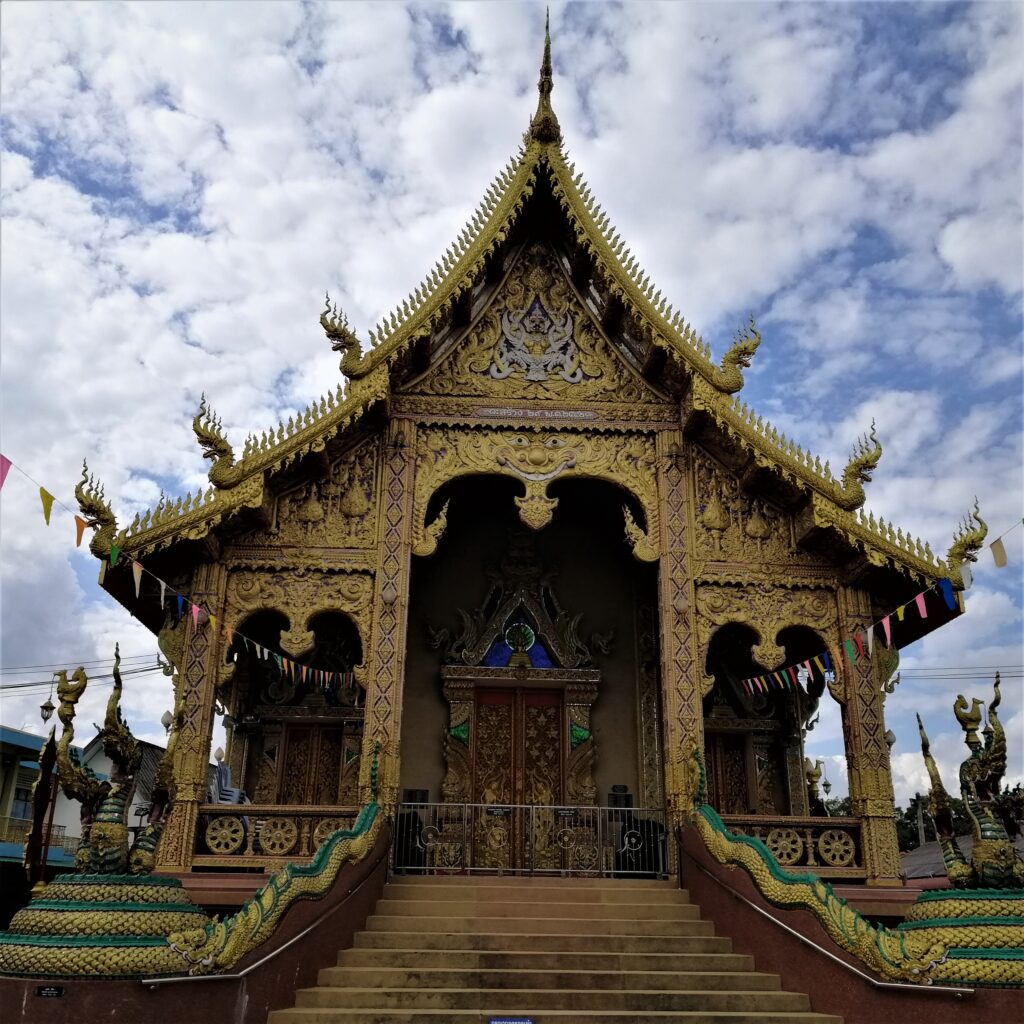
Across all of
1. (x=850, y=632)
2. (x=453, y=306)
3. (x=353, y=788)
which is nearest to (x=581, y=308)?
(x=453, y=306)

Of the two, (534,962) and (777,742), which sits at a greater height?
(777,742)

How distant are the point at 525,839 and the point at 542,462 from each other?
447cm

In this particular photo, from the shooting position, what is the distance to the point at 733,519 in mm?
10391

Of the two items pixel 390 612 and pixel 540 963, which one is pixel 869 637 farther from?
pixel 390 612

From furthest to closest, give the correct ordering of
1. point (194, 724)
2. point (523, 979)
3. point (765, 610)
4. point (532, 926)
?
point (765, 610)
point (194, 724)
point (532, 926)
point (523, 979)

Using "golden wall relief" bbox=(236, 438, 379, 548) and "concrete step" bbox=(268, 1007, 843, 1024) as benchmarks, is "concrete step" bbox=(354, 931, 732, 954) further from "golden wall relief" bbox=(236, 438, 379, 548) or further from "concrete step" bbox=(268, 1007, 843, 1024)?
"golden wall relief" bbox=(236, 438, 379, 548)

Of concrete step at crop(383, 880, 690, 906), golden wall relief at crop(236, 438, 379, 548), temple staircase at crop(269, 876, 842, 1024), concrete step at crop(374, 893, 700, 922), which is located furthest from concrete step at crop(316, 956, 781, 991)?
golden wall relief at crop(236, 438, 379, 548)

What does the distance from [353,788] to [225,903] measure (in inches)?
124

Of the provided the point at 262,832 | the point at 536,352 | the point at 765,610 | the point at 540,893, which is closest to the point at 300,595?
the point at 262,832

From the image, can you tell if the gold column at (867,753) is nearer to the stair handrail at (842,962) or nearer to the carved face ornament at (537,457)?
the stair handrail at (842,962)

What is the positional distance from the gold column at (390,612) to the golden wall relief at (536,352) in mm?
1003

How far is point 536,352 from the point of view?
1103 centimetres

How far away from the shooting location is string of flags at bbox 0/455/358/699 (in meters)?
8.62

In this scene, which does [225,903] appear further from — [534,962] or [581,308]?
[581,308]
